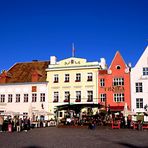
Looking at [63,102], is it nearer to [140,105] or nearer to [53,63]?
[53,63]

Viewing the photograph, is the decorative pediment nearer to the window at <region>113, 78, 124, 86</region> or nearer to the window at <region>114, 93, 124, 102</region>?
the window at <region>113, 78, 124, 86</region>

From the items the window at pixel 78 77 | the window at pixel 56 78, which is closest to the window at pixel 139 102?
the window at pixel 78 77

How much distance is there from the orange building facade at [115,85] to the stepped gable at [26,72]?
33.6 feet

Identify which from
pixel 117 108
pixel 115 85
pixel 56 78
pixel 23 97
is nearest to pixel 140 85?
pixel 115 85

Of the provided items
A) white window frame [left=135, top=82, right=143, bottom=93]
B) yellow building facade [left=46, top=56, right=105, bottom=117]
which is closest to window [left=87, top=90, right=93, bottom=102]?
yellow building facade [left=46, top=56, right=105, bottom=117]

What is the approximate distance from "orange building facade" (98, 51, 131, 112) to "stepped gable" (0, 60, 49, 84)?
10.2 metres

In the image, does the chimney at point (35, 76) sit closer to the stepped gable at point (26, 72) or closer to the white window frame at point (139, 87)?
the stepped gable at point (26, 72)

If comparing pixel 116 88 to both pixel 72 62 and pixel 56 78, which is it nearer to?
pixel 72 62

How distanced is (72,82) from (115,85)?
707cm

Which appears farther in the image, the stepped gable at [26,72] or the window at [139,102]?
the stepped gable at [26,72]

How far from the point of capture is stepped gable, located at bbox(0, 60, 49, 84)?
5650 cm

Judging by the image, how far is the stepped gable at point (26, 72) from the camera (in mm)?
56500

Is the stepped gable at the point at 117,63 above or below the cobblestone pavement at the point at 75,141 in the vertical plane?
above

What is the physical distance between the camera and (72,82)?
54.2m
